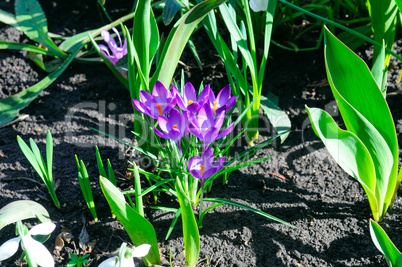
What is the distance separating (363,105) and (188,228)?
22.8 inches

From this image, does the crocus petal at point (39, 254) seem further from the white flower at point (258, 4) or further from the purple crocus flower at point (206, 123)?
the white flower at point (258, 4)

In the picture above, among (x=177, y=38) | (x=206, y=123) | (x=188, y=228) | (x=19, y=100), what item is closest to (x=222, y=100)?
(x=206, y=123)

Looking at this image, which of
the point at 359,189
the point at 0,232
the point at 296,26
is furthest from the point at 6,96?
the point at 359,189

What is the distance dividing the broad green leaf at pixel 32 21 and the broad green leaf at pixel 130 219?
1.05 m

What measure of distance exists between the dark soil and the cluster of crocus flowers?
313 mm

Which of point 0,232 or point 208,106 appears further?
point 0,232

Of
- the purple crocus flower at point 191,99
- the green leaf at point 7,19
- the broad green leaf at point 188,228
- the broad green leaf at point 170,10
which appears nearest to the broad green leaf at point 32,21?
the green leaf at point 7,19

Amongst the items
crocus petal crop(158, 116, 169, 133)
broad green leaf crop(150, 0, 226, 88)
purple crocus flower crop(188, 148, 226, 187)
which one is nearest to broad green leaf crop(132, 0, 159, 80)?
broad green leaf crop(150, 0, 226, 88)

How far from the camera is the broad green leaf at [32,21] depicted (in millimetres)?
1783

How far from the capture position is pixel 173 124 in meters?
1.04

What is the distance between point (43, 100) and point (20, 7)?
0.44 meters

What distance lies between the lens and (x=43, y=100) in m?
1.77

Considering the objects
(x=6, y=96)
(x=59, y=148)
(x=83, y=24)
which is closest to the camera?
(x=59, y=148)

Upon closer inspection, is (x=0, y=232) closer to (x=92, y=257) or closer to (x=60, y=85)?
(x=92, y=257)
